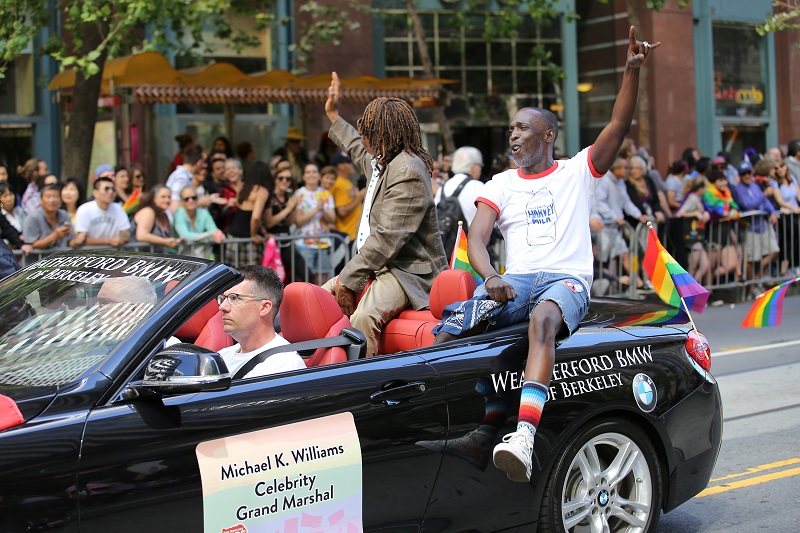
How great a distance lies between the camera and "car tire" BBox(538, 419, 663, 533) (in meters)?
4.70

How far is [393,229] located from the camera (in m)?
5.91

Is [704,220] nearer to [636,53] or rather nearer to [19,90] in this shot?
[636,53]

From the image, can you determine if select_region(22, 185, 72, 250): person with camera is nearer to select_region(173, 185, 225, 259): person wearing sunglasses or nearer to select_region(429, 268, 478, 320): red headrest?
select_region(173, 185, 225, 259): person wearing sunglasses

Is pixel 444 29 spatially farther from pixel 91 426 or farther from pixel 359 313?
pixel 91 426

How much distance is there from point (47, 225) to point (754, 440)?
6.56 meters

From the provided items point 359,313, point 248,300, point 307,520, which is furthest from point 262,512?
point 359,313

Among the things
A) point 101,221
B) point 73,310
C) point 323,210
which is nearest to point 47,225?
point 101,221

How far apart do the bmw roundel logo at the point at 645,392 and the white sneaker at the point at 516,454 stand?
0.68 meters

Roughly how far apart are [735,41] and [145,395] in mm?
23758

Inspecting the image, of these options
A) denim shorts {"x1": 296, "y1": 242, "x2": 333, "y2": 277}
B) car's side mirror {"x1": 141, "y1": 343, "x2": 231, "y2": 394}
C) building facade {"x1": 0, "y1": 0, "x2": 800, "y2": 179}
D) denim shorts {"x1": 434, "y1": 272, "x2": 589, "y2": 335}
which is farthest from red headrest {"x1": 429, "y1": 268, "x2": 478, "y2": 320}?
building facade {"x1": 0, "y1": 0, "x2": 800, "y2": 179}

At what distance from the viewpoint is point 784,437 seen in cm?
746

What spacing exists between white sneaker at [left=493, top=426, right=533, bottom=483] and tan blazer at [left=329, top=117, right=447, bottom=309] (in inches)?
59.7

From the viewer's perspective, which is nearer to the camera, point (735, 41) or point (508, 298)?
point (508, 298)

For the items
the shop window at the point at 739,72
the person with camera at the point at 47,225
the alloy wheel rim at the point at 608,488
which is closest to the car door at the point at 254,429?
the alloy wheel rim at the point at 608,488
